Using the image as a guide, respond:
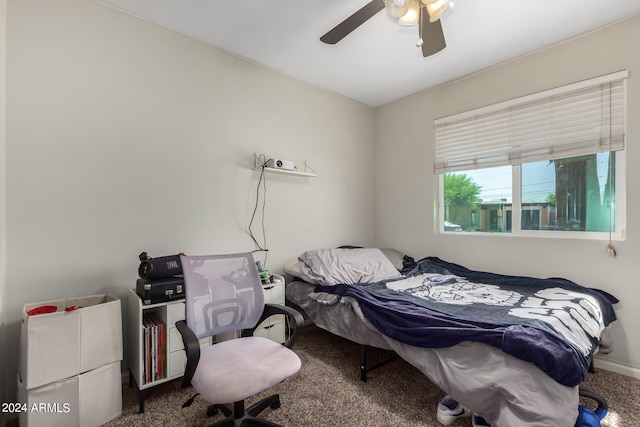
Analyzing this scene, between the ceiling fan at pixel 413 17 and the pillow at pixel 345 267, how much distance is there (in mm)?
1786

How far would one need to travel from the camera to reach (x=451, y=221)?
3219 mm

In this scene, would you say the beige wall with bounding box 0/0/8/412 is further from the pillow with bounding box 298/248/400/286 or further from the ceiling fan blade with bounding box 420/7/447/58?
the ceiling fan blade with bounding box 420/7/447/58

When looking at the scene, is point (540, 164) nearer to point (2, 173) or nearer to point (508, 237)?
point (508, 237)

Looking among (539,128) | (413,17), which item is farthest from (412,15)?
(539,128)

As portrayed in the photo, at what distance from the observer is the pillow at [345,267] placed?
263cm

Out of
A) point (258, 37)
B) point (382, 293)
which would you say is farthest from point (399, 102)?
point (382, 293)

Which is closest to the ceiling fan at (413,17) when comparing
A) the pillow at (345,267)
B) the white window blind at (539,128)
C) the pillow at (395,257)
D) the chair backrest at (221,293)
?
the white window blind at (539,128)

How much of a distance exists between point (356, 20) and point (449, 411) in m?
2.23

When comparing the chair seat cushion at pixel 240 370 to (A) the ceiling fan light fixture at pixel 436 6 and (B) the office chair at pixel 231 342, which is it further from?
(A) the ceiling fan light fixture at pixel 436 6

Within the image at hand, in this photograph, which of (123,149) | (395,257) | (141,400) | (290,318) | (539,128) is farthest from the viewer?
(395,257)

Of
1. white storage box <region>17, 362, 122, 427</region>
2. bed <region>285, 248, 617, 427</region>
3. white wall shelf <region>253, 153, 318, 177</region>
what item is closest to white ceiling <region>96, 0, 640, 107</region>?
white wall shelf <region>253, 153, 318, 177</region>

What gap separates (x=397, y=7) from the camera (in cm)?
A: 152

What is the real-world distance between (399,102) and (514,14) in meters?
1.55

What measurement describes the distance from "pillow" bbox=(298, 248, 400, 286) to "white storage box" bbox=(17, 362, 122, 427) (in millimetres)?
1499
